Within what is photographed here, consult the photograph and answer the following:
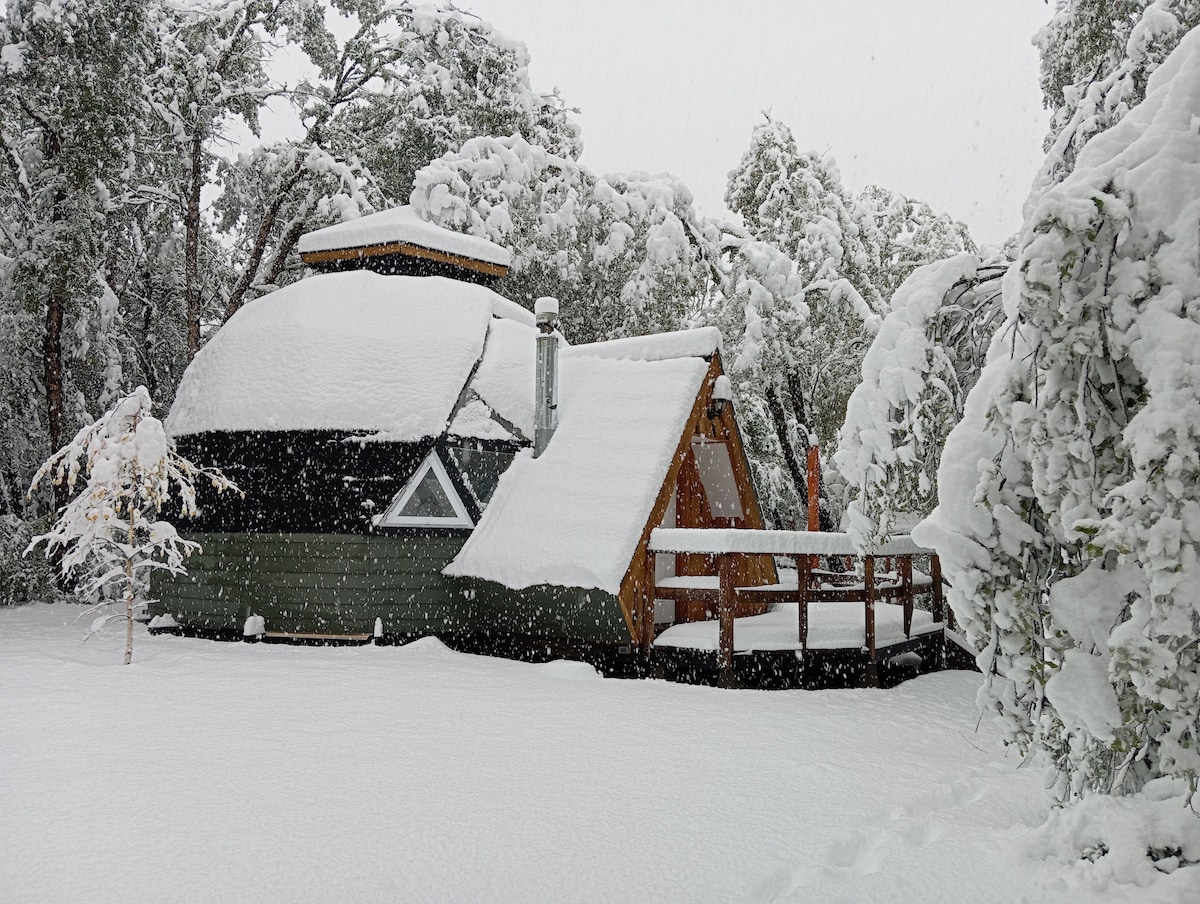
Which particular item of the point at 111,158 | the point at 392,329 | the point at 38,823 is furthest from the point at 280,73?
the point at 38,823

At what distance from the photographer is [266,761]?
5.51 metres

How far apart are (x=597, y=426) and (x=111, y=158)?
9328 millimetres

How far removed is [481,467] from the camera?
35.1 ft

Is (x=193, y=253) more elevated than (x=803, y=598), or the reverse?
(x=193, y=253)

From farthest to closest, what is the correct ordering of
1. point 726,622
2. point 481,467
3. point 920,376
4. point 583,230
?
point 583,230
point 481,467
point 726,622
point 920,376

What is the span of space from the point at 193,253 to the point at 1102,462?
619 inches

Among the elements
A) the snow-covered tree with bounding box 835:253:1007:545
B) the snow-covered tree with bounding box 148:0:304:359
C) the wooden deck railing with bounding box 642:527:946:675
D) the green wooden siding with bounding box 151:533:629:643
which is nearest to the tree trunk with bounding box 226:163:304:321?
the snow-covered tree with bounding box 148:0:304:359

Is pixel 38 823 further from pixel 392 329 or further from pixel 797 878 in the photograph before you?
pixel 392 329

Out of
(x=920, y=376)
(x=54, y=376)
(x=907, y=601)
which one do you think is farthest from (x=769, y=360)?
(x=920, y=376)

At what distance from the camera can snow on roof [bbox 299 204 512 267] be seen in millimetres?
12180

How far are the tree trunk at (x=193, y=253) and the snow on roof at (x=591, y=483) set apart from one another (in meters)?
8.22

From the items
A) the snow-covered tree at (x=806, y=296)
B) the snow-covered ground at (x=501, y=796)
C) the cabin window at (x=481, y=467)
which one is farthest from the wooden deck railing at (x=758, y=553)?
the snow-covered tree at (x=806, y=296)

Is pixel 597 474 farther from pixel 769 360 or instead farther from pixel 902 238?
pixel 902 238

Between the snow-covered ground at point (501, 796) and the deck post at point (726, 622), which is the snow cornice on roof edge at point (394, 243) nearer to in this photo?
the snow-covered ground at point (501, 796)
